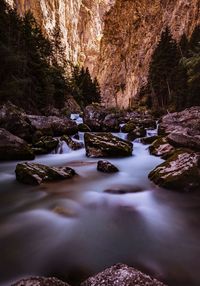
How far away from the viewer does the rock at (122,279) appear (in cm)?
285

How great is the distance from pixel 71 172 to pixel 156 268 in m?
4.97

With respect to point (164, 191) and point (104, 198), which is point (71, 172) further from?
point (164, 191)

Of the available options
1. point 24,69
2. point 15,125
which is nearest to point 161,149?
point 15,125

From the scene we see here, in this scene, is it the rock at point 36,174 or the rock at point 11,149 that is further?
the rock at point 11,149

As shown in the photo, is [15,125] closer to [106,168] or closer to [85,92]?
[106,168]

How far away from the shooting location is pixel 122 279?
291 cm

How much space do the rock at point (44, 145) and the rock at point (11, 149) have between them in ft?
3.74

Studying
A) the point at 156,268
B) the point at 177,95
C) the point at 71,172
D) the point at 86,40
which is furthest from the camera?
the point at 86,40

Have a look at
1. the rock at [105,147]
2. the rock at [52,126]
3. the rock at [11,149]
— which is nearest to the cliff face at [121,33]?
the rock at [52,126]

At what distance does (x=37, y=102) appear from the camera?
27.5 metres

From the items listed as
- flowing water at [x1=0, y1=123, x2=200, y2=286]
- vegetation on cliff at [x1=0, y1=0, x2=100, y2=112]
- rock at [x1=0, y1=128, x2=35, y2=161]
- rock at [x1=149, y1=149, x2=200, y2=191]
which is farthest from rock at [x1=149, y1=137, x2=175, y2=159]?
vegetation on cliff at [x1=0, y1=0, x2=100, y2=112]

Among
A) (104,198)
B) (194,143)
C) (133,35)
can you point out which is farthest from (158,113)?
(133,35)

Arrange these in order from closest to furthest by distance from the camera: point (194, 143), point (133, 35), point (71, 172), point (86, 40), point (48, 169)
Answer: point (48, 169), point (71, 172), point (194, 143), point (133, 35), point (86, 40)

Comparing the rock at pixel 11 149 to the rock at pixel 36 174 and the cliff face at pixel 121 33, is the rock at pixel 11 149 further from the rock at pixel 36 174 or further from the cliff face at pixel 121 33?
the cliff face at pixel 121 33
